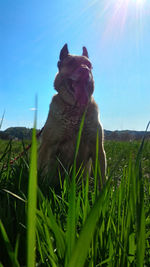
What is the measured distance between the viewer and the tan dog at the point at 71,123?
2.77m

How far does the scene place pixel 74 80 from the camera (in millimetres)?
2836

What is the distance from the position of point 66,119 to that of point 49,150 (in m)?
0.53

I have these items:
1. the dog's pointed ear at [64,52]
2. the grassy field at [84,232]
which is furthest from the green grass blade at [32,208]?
the dog's pointed ear at [64,52]

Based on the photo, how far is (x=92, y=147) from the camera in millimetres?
2830

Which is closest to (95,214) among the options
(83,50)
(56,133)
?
(56,133)

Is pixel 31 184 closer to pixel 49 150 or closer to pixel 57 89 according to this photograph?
pixel 49 150

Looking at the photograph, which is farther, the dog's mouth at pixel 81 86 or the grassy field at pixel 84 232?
the dog's mouth at pixel 81 86

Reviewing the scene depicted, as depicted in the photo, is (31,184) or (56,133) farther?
(56,133)

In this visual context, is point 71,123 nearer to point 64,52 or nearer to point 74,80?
point 74,80

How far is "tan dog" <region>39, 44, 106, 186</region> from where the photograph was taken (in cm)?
277

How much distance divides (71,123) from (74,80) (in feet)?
2.10

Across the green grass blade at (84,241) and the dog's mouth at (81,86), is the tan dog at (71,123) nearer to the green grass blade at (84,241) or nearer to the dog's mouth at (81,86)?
the dog's mouth at (81,86)

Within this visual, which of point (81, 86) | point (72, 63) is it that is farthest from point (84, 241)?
point (72, 63)

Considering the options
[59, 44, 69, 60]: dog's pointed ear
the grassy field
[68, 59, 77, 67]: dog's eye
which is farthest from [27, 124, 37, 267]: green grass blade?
[59, 44, 69, 60]: dog's pointed ear
